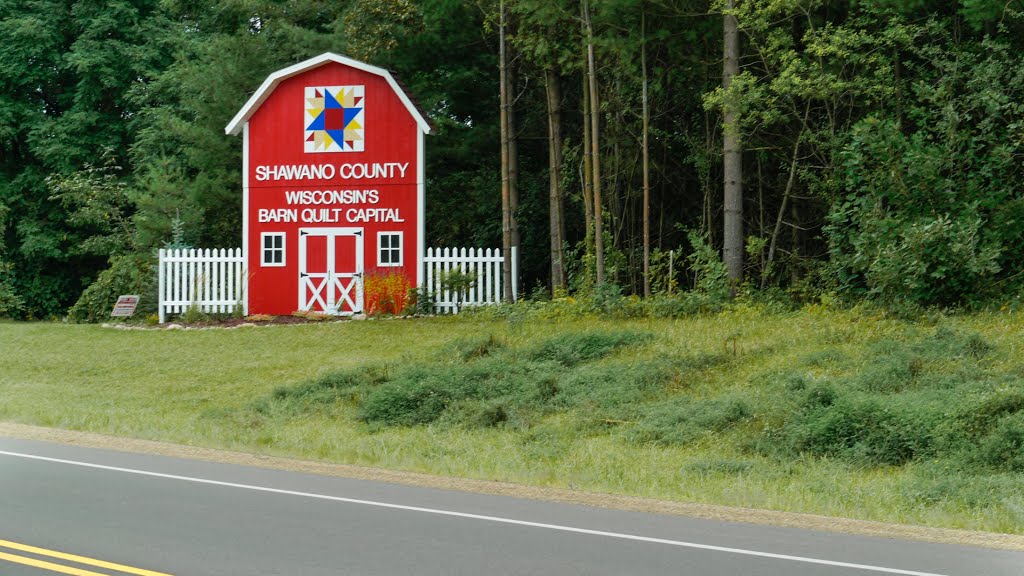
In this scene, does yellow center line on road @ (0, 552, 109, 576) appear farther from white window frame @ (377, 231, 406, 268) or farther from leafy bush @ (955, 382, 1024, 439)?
white window frame @ (377, 231, 406, 268)

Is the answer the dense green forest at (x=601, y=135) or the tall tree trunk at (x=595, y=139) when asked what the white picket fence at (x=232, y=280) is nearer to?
the dense green forest at (x=601, y=135)

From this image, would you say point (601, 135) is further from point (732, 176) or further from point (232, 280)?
point (232, 280)

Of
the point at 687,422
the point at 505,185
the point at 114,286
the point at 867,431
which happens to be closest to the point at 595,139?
the point at 505,185

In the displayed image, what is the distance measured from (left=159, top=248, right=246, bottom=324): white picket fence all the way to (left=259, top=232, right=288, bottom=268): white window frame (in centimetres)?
51

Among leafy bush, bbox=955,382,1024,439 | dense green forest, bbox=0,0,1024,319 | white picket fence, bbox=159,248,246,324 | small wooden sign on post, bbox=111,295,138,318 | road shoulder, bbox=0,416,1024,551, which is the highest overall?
dense green forest, bbox=0,0,1024,319

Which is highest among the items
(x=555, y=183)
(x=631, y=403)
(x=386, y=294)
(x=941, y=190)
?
(x=555, y=183)

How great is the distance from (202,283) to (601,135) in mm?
11085

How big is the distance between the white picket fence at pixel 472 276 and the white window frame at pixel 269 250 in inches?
140

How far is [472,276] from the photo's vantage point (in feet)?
92.8

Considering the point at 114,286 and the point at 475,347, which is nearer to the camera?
the point at 475,347

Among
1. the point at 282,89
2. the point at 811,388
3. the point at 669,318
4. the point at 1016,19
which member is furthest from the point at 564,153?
the point at 811,388

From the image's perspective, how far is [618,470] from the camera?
12.5 metres

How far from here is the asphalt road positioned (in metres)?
8.03

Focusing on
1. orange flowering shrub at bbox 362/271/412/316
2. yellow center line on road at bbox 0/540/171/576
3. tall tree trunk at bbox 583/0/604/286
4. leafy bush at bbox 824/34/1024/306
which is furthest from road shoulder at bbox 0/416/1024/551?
tall tree trunk at bbox 583/0/604/286
